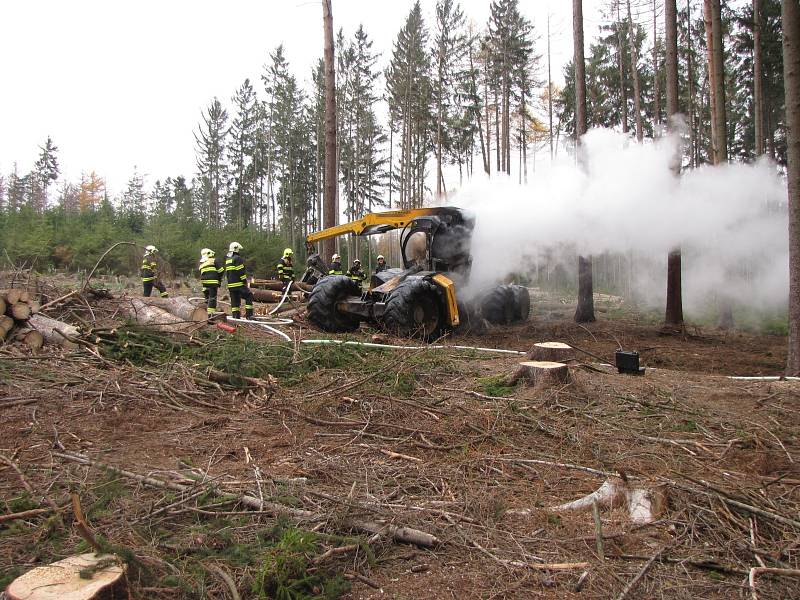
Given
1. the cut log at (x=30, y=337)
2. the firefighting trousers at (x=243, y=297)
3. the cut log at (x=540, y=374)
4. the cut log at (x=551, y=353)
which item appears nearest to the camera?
the cut log at (x=540, y=374)

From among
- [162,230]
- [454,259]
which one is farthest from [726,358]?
[162,230]

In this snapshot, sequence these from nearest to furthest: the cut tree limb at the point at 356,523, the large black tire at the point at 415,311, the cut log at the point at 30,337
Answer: the cut tree limb at the point at 356,523 < the cut log at the point at 30,337 < the large black tire at the point at 415,311

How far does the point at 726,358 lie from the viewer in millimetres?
9094

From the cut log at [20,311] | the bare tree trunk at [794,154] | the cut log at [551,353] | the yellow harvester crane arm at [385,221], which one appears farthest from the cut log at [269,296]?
the bare tree trunk at [794,154]

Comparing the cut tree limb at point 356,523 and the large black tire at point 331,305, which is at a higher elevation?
the large black tire at point 331,305

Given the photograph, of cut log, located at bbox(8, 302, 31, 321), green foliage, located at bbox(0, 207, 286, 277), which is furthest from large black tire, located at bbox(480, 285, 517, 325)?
green foliage, located at bbox(0, 207, 286, 277)

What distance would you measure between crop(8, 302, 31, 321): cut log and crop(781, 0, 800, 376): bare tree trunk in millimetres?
10507

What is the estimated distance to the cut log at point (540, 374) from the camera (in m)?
5.77

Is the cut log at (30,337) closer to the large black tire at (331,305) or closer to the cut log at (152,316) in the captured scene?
the cut log at (152,316)

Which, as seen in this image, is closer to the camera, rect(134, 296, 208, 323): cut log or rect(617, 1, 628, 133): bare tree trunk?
rect(134, 296, 208, 323): cut log

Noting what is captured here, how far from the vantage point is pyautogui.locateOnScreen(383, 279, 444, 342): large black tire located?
899cm

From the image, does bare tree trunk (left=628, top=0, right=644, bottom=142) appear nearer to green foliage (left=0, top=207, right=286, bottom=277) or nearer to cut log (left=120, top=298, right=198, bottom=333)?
green foliage (left=0, top=207, right=286, bottom=277)

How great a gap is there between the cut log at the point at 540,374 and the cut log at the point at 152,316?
16.4 ft

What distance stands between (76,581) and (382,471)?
6.82 feet
